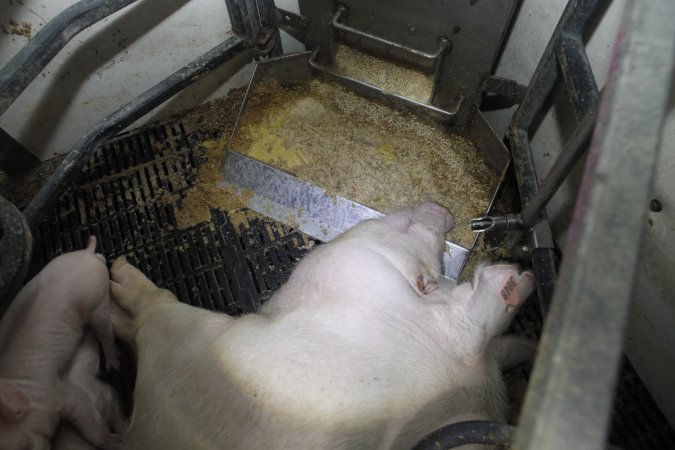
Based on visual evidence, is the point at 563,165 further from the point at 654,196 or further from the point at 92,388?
the point at 92,388

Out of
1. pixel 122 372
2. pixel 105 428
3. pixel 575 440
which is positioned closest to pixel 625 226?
pixel 575 440

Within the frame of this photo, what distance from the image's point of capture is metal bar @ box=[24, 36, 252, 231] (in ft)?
4.78

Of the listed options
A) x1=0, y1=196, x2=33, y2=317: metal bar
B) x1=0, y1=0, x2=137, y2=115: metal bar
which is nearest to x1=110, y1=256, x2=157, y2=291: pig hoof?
x1=0, y1=196, x2=33, y2=317: metal bar

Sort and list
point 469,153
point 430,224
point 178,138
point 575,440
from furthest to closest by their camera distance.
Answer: point 178,138 < point 469,153 < point 430,224 < point 575,440

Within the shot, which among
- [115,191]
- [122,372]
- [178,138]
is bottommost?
Answer: [122,372]

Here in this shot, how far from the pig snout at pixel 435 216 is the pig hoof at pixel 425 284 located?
282mm

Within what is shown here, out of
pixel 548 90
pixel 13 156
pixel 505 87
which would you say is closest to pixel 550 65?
pixel 548 90

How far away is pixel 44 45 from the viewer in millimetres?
1224

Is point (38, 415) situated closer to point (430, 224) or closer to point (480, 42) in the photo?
point (430, 224)

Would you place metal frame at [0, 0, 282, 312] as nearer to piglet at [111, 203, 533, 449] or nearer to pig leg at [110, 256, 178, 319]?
pig leg at [110, 256, 178, 319]

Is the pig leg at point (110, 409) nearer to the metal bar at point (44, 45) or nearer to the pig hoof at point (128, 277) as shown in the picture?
the pig hoof at point (128, 277)

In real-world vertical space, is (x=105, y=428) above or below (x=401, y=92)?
below

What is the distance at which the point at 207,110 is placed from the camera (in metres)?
2.07

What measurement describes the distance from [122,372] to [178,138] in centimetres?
99
